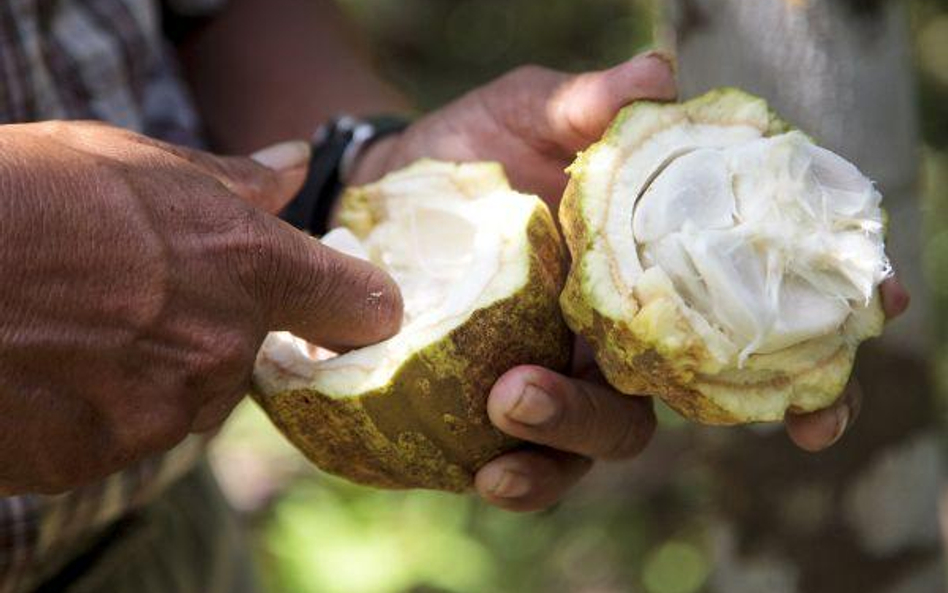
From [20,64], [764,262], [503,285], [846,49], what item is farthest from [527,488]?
[20,64]

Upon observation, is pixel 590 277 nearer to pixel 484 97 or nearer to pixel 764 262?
pixel 764 262

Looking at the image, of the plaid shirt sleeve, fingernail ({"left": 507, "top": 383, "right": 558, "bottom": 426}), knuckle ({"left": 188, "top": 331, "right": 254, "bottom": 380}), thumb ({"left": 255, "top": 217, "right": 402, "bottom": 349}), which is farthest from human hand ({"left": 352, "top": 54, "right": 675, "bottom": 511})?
the plaid shirt sleeve

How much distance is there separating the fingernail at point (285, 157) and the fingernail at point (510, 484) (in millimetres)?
445

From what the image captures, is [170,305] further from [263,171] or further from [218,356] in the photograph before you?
[263,171]

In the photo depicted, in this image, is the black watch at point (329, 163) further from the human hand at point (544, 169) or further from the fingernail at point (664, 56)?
the fingernail at point (664, 56)

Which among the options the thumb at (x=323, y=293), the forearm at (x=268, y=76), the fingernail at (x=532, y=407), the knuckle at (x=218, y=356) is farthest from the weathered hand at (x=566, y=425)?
the forearm at (x=268, y=76)

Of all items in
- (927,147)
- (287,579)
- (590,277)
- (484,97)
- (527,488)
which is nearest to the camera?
(590,277)

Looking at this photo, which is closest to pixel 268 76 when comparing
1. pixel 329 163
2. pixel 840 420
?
pixel 329 163

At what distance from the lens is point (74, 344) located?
3.83 feet

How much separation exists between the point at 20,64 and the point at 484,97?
600 millimetres

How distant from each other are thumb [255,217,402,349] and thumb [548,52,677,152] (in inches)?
12.6

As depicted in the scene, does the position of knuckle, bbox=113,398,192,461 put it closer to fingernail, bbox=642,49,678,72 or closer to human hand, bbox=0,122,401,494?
human hand, bbox=0,122,401,494

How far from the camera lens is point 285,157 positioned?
1.51m

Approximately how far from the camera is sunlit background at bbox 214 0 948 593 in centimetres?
307
